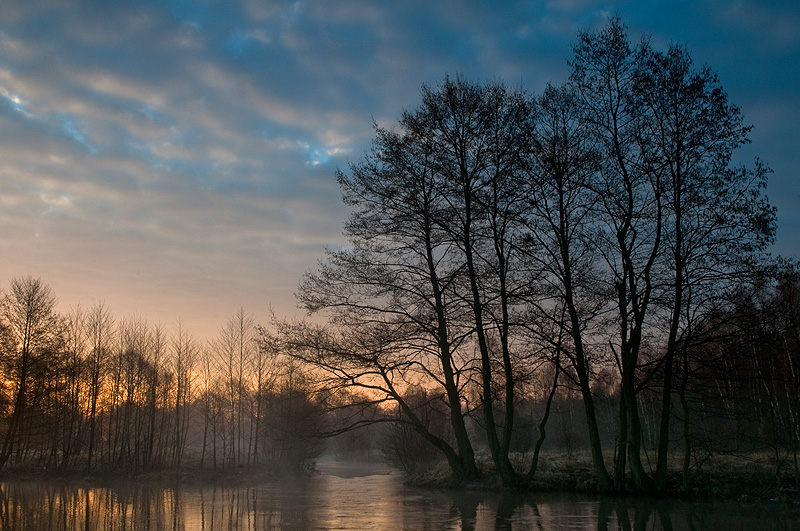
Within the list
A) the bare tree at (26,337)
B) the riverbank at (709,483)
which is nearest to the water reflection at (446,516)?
the riverbank at (709,483)

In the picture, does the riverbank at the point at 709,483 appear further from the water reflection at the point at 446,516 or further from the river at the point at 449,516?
the water reflection at the point at 446,516

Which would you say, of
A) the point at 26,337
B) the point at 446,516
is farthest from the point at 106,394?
the point at 446,516

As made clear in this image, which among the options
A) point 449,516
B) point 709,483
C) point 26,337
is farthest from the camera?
point 26,337

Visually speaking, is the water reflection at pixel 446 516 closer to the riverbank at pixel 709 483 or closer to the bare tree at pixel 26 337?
the riverbank at pixel 709 483

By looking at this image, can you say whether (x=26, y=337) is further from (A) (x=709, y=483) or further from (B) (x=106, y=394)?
(A) (x=709, y=483)

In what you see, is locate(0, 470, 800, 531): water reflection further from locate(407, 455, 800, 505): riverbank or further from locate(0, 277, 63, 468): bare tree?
locate(0, 277, 63, 468): bare tree

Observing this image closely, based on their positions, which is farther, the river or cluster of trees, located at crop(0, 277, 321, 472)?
cluster of trees, located at crop(0, 277, 321, 472)

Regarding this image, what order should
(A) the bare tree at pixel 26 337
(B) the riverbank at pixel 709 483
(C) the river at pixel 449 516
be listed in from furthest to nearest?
(A) the bare tree at pixel 26 337, (B) the riverbank at pixel 709 483, (C) the river at pixel 449 516

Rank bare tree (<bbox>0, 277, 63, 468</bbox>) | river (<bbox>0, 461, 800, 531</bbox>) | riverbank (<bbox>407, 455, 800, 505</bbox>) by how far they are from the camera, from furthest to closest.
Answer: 1. bare tree (<bbox>0, 277, 63, 468</bbox>)
2. riverbank (<bbox>407, 455, 800, 505</bbox>)
3. river (<bbox>0, 461, 800, 531</bbox>)

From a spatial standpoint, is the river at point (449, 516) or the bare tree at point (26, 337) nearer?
the river at point (449, 516)

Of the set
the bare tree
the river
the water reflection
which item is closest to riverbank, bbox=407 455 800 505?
the river

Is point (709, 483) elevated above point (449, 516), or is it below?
below

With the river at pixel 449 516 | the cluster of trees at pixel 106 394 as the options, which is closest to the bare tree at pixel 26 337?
the cluster of trees at pixel 106 394

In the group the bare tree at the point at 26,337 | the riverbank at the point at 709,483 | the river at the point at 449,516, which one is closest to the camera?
the river at the point at 449,516
